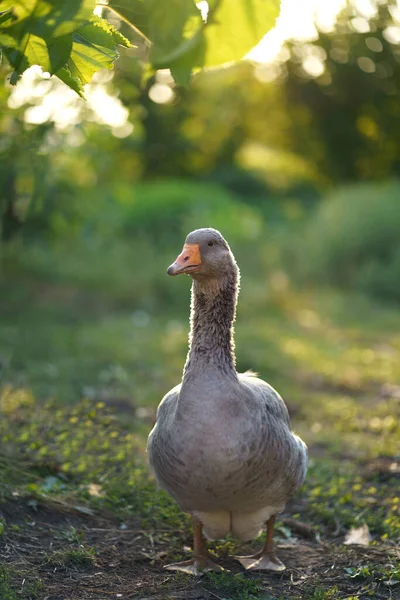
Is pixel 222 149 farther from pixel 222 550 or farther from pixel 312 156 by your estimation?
pixel 222 550

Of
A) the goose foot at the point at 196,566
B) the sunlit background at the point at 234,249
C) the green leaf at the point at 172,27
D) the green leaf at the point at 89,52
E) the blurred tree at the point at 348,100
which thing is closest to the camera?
the green leaf at the point at 172,27

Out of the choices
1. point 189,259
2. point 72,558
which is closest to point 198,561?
point 72,558

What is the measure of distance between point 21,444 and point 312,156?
1822 centimetres

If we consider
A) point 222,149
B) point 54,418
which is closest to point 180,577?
point 54,418

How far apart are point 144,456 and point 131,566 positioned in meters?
1.66

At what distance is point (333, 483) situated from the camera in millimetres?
5773

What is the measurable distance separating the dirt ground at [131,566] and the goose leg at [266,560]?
0.05m

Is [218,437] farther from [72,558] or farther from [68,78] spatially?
[68,78]

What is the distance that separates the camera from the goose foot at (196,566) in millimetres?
4172

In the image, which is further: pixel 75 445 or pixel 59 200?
pixel 59 200

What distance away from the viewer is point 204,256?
13.2ft

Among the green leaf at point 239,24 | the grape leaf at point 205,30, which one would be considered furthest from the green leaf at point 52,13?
the green leaf at point 239,24

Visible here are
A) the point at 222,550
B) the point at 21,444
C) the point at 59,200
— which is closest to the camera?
the point at 222,550

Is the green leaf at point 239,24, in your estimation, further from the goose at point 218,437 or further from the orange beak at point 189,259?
the orange beak at point 189,259
